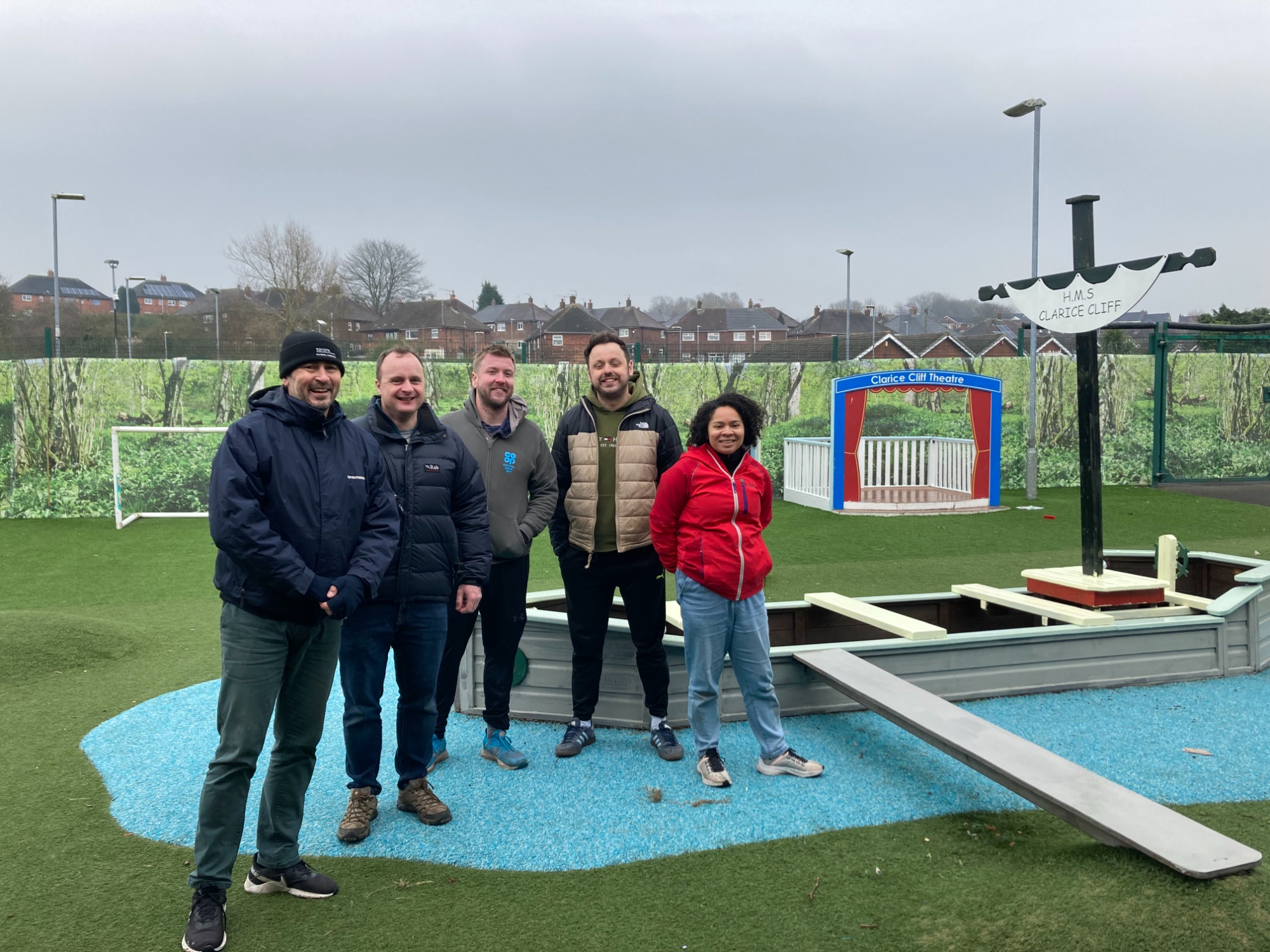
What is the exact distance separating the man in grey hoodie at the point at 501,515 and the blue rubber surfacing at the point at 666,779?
0.96 ft

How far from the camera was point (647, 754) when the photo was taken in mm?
4383

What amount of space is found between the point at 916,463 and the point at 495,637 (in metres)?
12.9

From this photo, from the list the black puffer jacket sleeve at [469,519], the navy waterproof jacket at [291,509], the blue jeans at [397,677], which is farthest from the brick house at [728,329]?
the navy waterproof jacket at [291,509]

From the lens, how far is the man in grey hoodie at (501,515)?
4.06 meters

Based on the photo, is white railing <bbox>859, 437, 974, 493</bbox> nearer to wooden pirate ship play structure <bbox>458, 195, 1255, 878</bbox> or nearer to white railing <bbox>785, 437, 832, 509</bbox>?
white railing <bbox>785, 437, 832, 509</bbox>

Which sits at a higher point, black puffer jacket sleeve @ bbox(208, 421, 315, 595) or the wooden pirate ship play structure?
black puffer jacket sleeve @ bbox(208, 421, 315, 595)

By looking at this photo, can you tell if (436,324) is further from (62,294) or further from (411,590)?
(411,590)

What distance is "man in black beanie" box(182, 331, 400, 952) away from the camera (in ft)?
9.08

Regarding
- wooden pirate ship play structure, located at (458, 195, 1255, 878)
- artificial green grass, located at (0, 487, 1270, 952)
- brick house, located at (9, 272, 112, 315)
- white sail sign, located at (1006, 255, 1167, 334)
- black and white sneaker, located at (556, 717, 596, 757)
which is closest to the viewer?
artificial green grass, located at (0, 487, 1270, 952)

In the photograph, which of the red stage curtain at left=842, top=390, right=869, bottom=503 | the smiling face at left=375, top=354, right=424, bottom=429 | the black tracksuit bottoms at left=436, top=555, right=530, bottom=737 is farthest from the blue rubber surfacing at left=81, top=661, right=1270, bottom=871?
the red stage curtain at left=842, top=390, right=869, bottom=503

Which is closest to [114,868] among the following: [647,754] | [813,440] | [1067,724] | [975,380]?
[647,754]

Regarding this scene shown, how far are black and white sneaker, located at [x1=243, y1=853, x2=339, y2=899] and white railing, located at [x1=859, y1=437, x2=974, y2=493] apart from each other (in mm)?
13050

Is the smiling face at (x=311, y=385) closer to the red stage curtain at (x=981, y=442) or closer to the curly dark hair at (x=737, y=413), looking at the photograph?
the curly dark hair at (x=737, y=413)

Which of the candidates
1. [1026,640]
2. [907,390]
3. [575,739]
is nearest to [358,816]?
[575,739]
